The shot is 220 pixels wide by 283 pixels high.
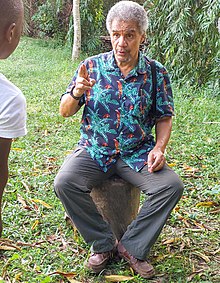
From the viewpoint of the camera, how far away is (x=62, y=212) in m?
3.24

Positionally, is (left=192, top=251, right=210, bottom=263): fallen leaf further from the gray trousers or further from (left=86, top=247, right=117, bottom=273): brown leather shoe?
(left=86, top=247, right=117, bottom=273): brown leather shoe

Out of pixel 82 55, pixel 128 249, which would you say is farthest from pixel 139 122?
pixel 82 55

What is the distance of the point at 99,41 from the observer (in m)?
11.8

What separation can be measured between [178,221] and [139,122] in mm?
864

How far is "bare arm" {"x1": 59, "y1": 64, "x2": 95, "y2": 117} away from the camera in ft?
8.17

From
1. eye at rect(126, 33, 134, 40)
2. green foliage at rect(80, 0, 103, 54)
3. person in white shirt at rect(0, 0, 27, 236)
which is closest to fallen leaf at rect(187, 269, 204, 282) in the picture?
person in white shirt at rect(0, 0, 27, 236)

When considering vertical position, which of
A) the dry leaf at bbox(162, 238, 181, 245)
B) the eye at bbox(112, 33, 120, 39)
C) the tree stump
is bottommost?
the dry leaf at bbox(162, 238, 181, 245)

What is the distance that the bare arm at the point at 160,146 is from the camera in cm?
262

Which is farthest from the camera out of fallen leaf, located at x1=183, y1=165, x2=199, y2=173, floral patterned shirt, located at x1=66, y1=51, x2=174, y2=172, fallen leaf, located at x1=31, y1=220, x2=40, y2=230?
fallen leaf, located at x1=183, y1=165, x2=199, y2=173

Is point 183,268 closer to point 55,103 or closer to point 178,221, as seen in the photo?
point 178,221

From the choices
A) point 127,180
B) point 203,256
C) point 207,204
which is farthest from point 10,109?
point 207,204

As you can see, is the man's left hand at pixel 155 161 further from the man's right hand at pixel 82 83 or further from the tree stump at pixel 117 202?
the man's right hand at pixel 82 83

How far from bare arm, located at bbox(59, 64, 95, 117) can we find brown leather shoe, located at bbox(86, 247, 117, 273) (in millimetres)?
862

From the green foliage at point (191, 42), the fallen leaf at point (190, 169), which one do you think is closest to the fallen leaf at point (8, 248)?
the fallen leaf at point (190, 169)
